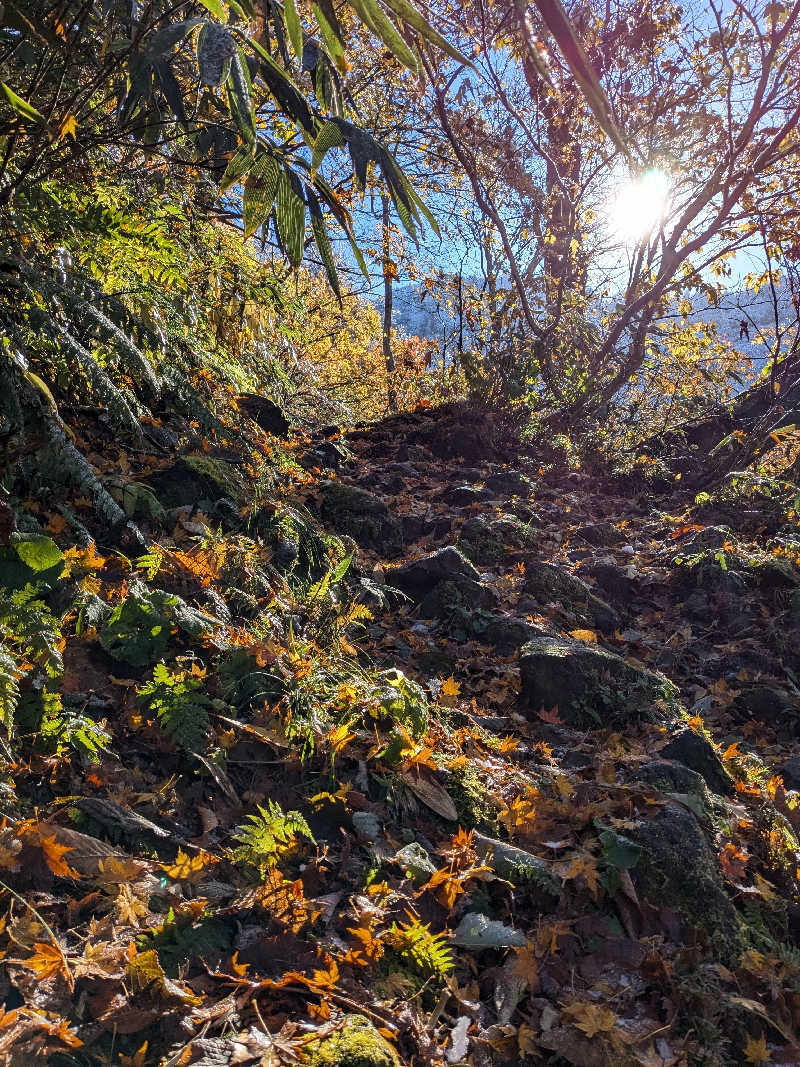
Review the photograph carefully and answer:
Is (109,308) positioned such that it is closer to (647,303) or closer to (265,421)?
(265,421)

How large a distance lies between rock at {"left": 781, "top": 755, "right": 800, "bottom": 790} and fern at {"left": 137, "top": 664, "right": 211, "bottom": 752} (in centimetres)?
306

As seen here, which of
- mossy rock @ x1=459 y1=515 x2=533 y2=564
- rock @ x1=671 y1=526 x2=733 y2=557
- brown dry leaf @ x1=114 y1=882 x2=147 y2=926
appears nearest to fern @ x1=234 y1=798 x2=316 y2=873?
brown dry leaf @ x1=114 y1=882 x2=147 y2=926

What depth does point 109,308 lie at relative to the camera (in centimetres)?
357

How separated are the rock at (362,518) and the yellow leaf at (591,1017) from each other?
358cm

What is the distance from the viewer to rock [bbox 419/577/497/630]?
4441 millimetres

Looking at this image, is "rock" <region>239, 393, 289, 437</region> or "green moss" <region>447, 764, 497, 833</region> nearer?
"green moss" <region>447, 764, 497, 833</region>

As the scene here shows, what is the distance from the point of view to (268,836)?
208 centimetres

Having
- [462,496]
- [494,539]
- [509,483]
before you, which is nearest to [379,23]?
[494,539]

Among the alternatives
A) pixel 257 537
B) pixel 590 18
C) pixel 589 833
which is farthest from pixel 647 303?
pixel 589 833

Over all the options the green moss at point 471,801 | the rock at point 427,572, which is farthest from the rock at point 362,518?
the green moss at point 471,801

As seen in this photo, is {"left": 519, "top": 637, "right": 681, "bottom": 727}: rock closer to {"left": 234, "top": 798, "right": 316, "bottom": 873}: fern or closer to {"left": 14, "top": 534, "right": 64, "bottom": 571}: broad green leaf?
{"left": 234, "top": 798, "right": 316, "bottom": 873}: fern

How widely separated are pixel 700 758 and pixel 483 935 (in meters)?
1.65

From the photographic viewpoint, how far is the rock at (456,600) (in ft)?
14.6

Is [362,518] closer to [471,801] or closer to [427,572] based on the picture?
[427,572]
